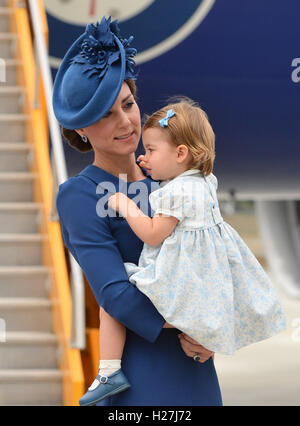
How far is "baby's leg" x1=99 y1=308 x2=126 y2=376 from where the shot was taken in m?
1.38

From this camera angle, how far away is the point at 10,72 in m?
4.63

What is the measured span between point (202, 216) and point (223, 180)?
4.03 meters

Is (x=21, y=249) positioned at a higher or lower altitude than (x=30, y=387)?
higher

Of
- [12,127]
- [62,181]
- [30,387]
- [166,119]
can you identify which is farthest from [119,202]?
[12,127]

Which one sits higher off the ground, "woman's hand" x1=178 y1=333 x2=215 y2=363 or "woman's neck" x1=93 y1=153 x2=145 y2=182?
"woman's neck" x1=93 y1=153 x2=145 y2=182

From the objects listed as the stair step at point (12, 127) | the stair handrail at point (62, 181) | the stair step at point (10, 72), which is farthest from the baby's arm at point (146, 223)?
the stair step at point (10, 72)

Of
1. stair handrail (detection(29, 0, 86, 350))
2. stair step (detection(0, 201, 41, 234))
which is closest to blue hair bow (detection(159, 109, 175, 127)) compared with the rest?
stair handrail (detection(29, 0, 86, 350))

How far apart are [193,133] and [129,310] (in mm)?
350

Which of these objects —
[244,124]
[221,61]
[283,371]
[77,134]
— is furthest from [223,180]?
[77,134]

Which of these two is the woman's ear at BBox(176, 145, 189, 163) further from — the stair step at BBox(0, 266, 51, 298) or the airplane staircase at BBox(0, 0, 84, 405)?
the stair step at BBox(0, 266, 51, 298)

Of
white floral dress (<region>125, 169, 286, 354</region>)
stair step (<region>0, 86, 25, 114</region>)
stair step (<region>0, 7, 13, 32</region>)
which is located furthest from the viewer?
stair step (<region>0, 7, 13, 32</region>)

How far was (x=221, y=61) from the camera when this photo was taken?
4.66m

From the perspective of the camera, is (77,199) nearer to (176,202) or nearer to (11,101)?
(176,202)

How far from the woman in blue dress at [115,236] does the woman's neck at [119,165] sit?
3cm
